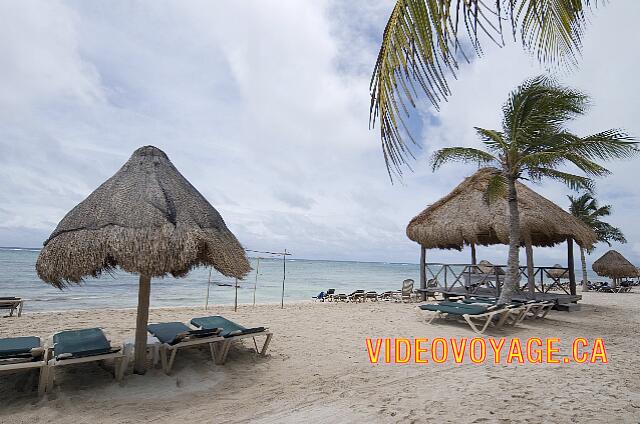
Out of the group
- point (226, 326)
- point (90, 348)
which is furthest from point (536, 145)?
point (90, 348)

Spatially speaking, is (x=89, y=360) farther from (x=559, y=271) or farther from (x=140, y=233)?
(x=559, y=271)

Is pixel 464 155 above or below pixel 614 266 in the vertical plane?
above

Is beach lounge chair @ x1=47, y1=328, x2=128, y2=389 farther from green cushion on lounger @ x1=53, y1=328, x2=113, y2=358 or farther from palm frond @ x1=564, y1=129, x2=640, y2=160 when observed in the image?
palm frond @ x1=564, y1=129, x2=640, y2=160

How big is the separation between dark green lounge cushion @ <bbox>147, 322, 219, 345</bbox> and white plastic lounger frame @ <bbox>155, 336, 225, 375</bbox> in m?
0.05

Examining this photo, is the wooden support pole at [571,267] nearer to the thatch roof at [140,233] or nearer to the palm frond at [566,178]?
the palm frond at [566,178]

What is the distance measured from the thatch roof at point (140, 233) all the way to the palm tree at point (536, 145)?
21.6 ft

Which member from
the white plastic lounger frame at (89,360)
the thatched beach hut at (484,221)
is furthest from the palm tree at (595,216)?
the white plastic lounger frame at (89,360)

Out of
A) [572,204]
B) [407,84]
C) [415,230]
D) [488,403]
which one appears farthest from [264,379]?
[572,204]

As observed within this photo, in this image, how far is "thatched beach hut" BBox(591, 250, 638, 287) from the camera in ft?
74.8

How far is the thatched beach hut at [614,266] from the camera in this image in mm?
22797

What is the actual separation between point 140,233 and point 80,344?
1552 millimetres

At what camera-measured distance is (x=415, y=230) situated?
43.0ft

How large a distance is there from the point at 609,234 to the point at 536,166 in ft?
72.8

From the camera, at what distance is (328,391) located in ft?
13.7
